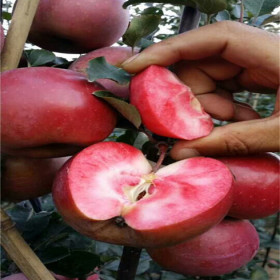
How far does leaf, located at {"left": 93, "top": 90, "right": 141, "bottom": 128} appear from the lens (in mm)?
477

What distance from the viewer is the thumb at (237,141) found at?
18.5 inches

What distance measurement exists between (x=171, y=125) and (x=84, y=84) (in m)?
0.11

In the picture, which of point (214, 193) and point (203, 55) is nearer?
point (214, 193)

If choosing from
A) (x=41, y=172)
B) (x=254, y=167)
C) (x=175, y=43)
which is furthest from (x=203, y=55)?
(x=41, y=172)

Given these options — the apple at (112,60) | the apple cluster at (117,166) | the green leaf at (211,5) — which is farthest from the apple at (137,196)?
the green leaf at (211,5)

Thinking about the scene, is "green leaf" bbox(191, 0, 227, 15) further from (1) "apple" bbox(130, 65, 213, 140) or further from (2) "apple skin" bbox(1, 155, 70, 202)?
(2) "apple skin" bbox(1, 155, 70, 202)

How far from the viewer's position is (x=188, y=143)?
1.59ft

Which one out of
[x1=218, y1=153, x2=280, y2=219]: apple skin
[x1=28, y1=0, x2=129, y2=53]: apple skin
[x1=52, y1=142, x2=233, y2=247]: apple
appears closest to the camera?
[x1=52, y1=142, x2=233, y2=247]: apple

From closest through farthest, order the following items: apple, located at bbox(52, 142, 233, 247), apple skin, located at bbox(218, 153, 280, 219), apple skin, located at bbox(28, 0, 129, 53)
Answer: apple, located at bbox(52, 142, 233, 247), apple skin, located at bbox(218, 153, 280, 219), apple skin, located at bbox(28, 0, 129, 53)

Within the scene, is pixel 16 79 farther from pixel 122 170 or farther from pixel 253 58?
pixel 253 58

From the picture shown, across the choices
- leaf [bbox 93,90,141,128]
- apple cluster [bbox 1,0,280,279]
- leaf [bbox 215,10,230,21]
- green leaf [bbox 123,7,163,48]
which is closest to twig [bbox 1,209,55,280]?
apple cluster [bbox 1,0,280,279]

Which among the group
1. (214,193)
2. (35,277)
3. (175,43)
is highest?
(175,43)

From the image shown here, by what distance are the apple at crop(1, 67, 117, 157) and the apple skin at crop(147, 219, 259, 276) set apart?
24 cm

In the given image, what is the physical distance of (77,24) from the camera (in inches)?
25.2
